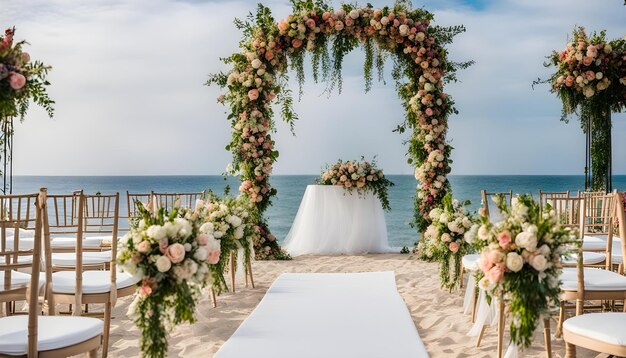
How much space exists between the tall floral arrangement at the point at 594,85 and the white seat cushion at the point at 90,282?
803 centimetres

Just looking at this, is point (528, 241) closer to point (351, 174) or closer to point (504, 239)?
point (504, 239)

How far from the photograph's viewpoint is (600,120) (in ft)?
33.6

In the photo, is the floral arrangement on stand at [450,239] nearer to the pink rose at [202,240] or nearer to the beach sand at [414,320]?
the beach sand at [414,320]

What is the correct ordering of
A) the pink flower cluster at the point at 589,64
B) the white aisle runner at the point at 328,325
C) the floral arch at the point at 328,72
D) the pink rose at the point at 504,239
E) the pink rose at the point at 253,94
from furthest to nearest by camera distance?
the pink flower cluster at the point at 589,64 < the floral arch at the point at 328,72 < the pink rose at the point at 253,94 < the white aisle runner at the point at 328,325 < the pink rose at the point at 504,239

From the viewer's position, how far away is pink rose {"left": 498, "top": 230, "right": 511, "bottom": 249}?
2.98 m

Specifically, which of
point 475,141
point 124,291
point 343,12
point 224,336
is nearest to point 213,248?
point 124,291

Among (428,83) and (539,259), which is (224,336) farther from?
(428,83)

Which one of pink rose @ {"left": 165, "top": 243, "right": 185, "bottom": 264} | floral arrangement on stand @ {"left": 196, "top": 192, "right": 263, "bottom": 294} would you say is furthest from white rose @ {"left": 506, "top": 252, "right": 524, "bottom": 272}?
floral arrangement on stand @ {"left": 196, "top": 192, "right": 263, "bottom": 294}

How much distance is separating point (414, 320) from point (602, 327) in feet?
8.00

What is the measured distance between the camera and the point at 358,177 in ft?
32.0

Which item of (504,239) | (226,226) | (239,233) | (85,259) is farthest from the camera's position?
(239,233)

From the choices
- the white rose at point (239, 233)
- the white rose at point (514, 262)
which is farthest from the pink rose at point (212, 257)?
the white rose at point (239, 233)

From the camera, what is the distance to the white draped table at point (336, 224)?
9781 mm

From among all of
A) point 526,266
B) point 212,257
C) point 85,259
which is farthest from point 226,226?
point 526,266
